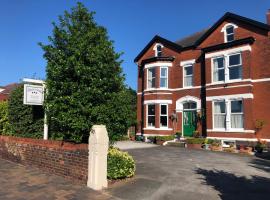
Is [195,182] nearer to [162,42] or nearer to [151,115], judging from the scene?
[151,115]

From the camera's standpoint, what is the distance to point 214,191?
24.7 feet

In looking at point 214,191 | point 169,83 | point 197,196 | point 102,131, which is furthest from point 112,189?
point 169,83

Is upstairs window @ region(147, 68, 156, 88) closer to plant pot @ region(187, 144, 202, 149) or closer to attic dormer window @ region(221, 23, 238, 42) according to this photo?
attic dormer window @ region(221, 23, 238, 42)

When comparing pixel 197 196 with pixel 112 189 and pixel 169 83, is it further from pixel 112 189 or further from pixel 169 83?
pixel 169 83

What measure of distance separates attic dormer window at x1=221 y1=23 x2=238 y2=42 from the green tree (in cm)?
1404

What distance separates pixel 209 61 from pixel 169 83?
4344mm

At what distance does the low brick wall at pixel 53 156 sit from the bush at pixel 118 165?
766 mm

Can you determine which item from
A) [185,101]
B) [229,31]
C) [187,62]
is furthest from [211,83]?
[229,31]

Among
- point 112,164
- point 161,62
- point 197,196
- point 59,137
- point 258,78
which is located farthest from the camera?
point 161,62

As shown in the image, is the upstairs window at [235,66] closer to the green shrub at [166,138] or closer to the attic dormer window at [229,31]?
the attic dormer window at [229,31]

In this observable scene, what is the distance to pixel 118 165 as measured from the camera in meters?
8.16

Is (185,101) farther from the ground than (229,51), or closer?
closer

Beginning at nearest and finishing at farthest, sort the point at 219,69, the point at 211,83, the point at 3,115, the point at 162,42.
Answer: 1. the point at 3,115
2. the point at 219,69
3. the point at 211,83
4. the point at 162,42

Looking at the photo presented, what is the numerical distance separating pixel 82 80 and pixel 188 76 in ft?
52.0
